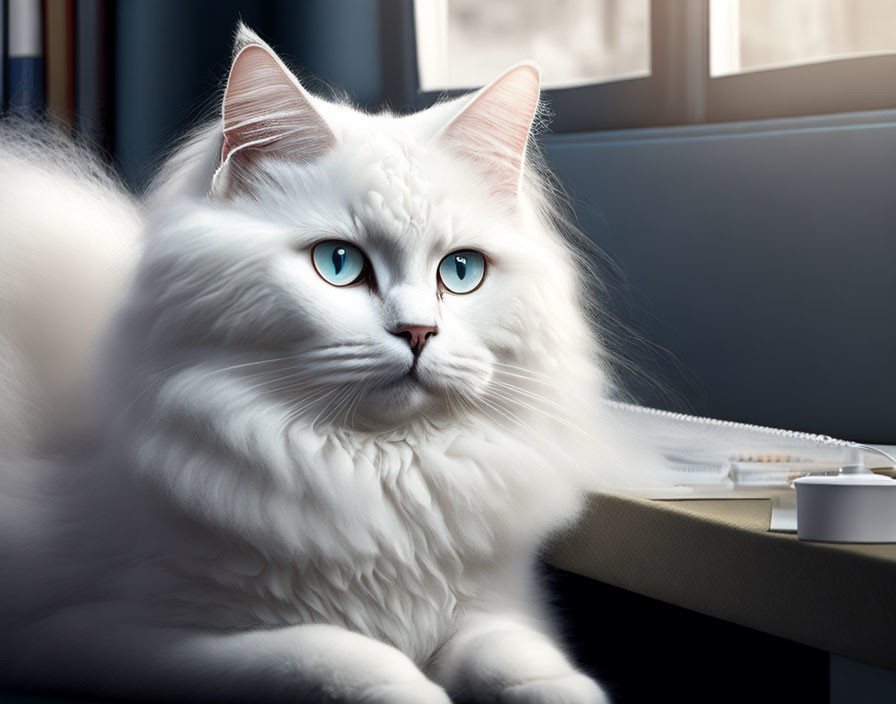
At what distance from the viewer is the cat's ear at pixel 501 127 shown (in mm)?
881

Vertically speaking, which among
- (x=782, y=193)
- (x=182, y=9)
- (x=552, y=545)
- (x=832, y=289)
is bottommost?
(x=552, y=545)

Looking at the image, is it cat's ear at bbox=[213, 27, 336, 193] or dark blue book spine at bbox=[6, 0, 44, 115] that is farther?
dark blue book spine at bbox=[6, 0, 44, 115]

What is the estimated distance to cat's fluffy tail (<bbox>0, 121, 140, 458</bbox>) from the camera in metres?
0.96

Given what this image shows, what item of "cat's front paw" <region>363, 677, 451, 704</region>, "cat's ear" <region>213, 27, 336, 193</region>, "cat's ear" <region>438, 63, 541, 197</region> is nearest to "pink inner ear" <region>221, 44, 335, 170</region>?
"cat's ear" <region>213, 27, 336, 193</region>

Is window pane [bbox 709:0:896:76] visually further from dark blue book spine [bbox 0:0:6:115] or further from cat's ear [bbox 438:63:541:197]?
dark blue book spine [bbox 0:0:6:115]

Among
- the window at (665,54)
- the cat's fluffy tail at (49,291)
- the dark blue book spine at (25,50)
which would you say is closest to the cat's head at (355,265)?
the cat's fluffy tail at (49,291)

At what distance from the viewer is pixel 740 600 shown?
82cm

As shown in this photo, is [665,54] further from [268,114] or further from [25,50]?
[25,50]

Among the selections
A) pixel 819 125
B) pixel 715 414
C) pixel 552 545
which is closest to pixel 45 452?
pixel 552 545

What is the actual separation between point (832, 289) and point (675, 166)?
0.35 meters

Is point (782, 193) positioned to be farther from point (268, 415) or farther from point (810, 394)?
point (268, 415)

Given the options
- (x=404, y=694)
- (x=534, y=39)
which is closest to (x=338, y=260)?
(x=404, y=694)

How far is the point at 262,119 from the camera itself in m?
0.81

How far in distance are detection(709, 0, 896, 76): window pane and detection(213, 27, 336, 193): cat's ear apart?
1.16 m
